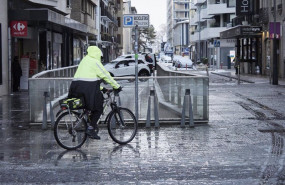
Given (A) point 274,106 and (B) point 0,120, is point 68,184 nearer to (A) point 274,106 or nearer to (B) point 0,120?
(B) point 0,120

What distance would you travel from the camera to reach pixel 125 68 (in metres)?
39.3

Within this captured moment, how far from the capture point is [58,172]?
806 cm

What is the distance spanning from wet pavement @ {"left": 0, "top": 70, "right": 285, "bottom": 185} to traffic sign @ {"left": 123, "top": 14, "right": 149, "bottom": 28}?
2.52m

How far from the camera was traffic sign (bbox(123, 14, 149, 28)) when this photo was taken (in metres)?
13.6

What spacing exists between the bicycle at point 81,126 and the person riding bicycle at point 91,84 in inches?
6.0

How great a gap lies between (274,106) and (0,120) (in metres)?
8.47

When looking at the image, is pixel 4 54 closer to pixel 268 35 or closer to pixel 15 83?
pixel 15 83

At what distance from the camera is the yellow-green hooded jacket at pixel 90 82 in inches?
394

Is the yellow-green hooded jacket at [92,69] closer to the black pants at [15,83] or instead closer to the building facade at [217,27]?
the black pants at [15,83]

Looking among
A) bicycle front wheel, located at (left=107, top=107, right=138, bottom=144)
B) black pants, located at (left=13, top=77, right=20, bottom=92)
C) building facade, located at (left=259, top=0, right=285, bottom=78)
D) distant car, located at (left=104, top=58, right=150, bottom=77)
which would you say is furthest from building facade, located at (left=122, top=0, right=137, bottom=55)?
bicycle front wheel, located at (left=107, top=107, right=138, bottom=144)

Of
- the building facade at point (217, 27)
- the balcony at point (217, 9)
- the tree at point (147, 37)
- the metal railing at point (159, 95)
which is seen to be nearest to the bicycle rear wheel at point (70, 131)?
the metal railing at point (159, 95)

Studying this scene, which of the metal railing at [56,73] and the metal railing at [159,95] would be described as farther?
the metal railing at [56,73]

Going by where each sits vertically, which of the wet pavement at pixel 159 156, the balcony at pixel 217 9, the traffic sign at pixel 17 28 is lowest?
the wet pavement at pixel 159 156

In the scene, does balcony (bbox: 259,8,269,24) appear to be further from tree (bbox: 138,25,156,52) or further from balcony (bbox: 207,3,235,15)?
tree (bbox: 138,25,156,52)
